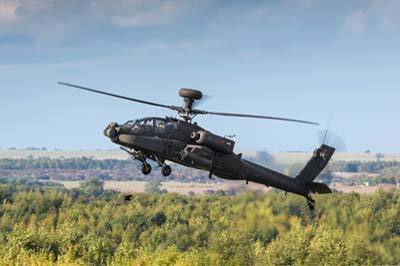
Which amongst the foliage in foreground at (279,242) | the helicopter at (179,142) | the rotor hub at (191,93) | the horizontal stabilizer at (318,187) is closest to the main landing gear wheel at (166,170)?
the helicopter at (179,142)

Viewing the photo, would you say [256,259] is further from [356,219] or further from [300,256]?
[356,219]

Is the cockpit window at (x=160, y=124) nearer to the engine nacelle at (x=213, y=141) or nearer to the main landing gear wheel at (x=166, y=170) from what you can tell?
the engine nacelle at (x=213, y=141)

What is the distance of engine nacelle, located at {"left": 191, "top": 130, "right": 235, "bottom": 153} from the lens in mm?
38969

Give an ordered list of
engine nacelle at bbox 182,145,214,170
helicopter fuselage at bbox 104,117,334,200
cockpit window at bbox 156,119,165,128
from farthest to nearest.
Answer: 1. cockpit window at bbox 156,119,165,128
2. engine nacelle at bbox 182,145,214,170
3. helicopter fuselage at bbox 104,117,334,200

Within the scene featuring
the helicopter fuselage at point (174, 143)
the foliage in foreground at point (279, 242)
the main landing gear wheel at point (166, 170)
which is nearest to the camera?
the main landing gear wheel at point (166, 170)

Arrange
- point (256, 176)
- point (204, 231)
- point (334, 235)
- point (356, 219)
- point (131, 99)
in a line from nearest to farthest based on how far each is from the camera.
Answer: point (131, 99) < point (256, 176) < point (356, 219) < point (334, 235) < point (204, 231)

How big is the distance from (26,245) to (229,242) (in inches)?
1653

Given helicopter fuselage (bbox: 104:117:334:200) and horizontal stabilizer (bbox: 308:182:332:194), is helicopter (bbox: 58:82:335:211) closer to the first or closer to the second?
helicopter fuselage (bbox: 104:117:334:200)

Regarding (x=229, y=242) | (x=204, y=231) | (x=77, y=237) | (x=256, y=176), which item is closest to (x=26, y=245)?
(x=77, y=237)

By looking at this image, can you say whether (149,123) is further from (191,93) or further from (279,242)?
(279,242)

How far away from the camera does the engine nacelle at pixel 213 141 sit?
39.0 meters

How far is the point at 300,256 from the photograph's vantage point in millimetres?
144000

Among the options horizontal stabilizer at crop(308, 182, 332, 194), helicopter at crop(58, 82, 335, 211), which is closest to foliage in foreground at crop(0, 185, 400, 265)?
horizontal stabilizer at crop(308, 182, 332, 194)

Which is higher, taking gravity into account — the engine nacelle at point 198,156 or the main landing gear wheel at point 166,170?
the engine nacelle at point 198,156
